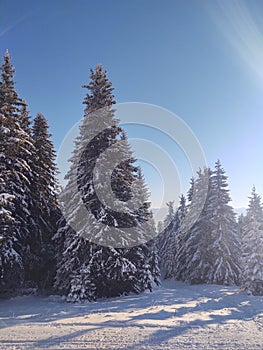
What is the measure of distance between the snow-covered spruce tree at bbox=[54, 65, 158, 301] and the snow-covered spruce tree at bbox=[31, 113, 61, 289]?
3.95ft

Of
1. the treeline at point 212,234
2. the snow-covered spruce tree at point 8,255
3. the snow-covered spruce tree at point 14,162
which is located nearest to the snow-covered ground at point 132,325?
the snow-covered spruce tree at point 8,255

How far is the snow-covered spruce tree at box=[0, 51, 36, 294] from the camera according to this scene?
15008 millimetres

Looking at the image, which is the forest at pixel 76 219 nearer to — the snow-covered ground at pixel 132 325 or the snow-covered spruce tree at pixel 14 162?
the snow-covered spruce tree at pixel 14 162

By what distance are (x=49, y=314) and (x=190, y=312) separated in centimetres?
615

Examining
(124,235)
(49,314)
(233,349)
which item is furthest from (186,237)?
(233,349)

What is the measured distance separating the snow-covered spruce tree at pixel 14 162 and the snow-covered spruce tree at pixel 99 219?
7.01 feet

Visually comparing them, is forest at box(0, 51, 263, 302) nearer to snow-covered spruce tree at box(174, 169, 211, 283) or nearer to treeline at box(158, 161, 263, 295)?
treeline at box(158, 161, 263, 295)

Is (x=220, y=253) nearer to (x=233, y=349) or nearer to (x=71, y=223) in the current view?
(x=71, y=223)

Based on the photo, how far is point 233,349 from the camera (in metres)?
7.71

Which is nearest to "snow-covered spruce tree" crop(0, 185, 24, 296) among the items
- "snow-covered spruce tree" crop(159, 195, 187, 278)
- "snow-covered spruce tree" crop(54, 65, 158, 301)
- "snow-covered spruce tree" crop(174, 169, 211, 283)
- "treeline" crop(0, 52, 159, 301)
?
"treeline" crop(0, 52, 159, 301)

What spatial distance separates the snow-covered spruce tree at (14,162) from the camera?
15.0 metres

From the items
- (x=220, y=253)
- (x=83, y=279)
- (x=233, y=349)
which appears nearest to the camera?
(x=233, y=349)

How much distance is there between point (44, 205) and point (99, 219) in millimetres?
5013

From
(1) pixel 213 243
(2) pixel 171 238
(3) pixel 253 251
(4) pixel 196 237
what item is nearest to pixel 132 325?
(3) pixel 253 251
